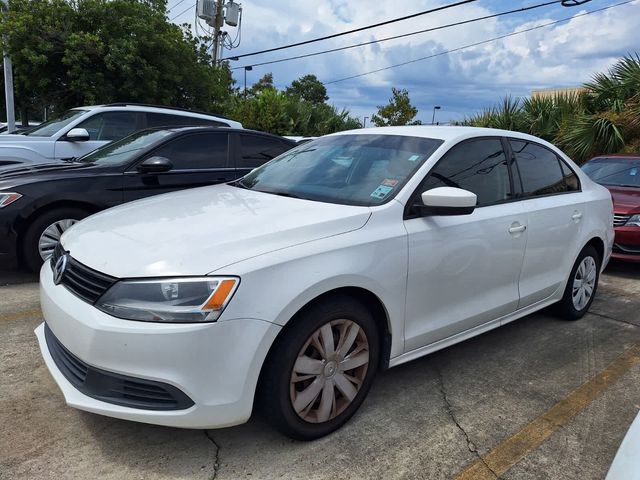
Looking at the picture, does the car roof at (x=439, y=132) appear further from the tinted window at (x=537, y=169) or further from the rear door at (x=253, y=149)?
the rear door at (x=253, y=149)

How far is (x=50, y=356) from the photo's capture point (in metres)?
2.69

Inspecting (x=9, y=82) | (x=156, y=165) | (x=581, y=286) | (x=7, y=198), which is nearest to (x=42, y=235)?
(x=7, y=198)

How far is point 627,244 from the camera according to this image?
6293mm

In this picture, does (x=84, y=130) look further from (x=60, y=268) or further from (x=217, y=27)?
(x=217, y=27)

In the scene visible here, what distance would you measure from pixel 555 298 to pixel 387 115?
24270 millimetres

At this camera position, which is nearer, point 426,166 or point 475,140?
point 426,166

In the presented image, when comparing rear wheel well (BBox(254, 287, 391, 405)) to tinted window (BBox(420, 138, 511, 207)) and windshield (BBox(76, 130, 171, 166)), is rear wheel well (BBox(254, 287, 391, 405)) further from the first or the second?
windshield (BBox(76, 130, 171, 166))

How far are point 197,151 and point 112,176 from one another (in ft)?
3.40

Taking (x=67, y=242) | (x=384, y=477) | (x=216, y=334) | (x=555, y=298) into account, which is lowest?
(x=384, y=477)

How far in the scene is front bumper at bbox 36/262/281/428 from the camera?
2.20 m

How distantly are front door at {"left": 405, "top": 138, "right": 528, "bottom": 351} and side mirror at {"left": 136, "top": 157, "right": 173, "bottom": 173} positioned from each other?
2971 millimetres

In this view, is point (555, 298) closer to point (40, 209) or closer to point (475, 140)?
point (475, 140)

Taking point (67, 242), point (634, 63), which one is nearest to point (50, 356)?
point (67, 242)

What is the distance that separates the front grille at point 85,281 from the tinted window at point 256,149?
3.83 m
